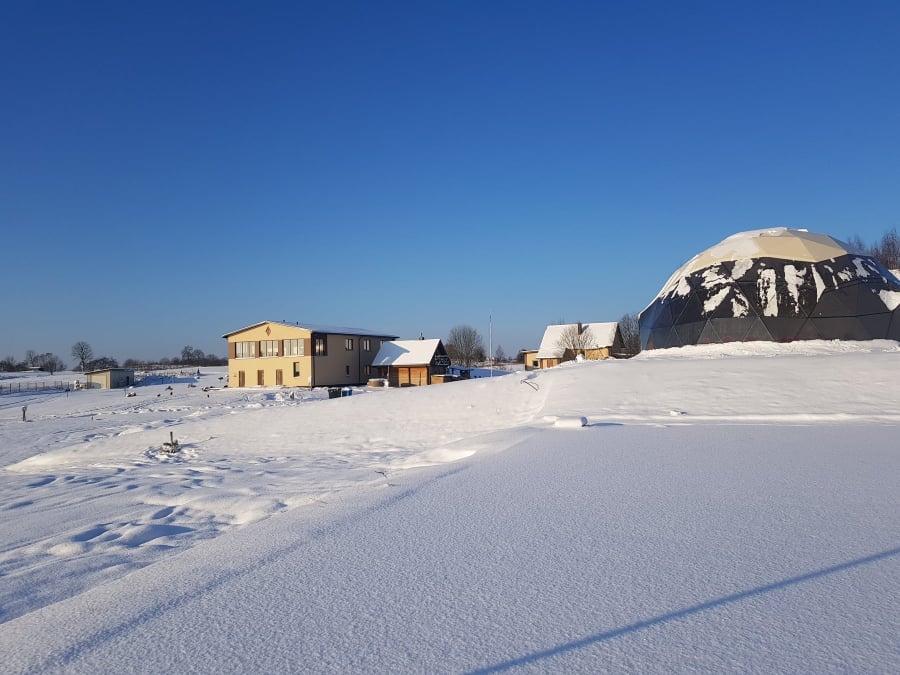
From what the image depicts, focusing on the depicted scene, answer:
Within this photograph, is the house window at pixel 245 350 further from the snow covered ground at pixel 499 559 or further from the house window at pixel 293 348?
the snow covered ground at pixel 499 559

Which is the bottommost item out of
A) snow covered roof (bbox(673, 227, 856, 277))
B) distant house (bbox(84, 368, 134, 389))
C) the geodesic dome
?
distant house (bbox(84, 368, 134, 389))

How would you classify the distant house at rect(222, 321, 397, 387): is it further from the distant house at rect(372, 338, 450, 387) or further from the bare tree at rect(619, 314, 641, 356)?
the bare tree at rect(619, 314, 641, 356)

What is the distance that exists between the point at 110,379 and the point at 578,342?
48.3m

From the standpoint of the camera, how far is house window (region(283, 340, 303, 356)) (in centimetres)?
4537

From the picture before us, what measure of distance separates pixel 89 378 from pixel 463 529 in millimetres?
64114

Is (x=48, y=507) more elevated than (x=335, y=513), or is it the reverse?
(x=335, y=513)

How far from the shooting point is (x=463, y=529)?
4.79 m

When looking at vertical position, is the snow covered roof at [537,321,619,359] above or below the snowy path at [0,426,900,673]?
above

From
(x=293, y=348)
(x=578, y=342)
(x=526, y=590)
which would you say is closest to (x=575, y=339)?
(x=578, y=342)

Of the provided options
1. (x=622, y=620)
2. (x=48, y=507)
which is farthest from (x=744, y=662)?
(x=48, y=507)

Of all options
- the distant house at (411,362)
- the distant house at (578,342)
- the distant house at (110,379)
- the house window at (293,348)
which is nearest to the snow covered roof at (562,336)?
the distant house at (578,342)

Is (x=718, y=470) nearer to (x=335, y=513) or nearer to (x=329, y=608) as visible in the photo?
(x=335, y=513)

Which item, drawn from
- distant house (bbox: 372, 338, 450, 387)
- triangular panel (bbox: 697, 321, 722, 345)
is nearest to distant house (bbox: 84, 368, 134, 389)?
distant house (bbox: 372, 338, 450, 387)

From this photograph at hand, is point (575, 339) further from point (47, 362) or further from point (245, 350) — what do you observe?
point (47, 362)
